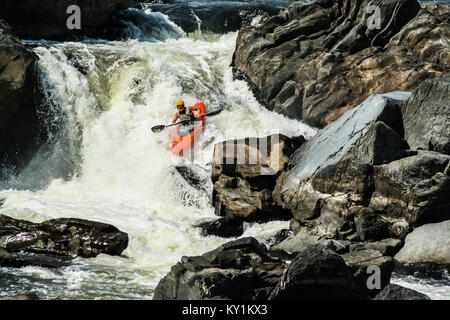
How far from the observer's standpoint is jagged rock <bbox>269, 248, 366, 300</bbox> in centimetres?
639

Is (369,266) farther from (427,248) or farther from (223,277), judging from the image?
(223,277)

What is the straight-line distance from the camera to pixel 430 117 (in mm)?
9781

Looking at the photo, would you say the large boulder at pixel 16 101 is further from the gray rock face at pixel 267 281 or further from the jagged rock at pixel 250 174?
the gray rock face at pixel 267 281

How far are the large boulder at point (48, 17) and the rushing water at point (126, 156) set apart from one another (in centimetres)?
110

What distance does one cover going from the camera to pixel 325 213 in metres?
9.80

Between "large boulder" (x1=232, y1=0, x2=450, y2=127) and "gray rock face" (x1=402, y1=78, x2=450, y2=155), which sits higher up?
"large boulder" (x1=232, y1=0, x2=450, y2=127)

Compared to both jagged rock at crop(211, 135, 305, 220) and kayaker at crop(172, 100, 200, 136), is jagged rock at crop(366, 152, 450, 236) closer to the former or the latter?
jagged rock at crop(211, 135, 305, 220)

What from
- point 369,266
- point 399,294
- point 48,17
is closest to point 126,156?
point 48,17

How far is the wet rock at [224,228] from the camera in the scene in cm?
1061

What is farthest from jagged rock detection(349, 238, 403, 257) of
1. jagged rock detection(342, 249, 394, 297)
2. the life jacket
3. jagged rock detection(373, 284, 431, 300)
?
the life jacket

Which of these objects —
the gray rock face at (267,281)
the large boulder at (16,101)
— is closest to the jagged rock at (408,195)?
the gray rock face at (267,281)

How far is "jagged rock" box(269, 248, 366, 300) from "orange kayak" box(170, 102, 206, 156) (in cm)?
795
